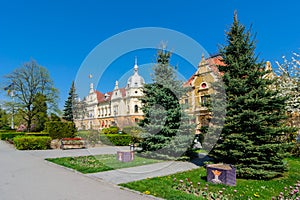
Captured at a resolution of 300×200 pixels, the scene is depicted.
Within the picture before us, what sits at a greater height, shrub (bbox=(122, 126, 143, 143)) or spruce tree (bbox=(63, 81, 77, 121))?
spruce tree (bbox=(63, 81, 77, 121))

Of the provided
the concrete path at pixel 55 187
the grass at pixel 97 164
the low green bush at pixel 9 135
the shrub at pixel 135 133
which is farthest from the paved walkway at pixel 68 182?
the low green bush at pixel 9 135

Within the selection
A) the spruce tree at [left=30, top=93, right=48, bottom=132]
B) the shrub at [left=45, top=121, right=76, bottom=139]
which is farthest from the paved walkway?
the spruce tree at [left=30, top=93, right=48, bottom=132]

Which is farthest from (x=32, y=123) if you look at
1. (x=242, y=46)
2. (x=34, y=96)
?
(x=242, y=46)

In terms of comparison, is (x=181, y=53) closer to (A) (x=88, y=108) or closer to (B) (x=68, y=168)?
(B) (x=68, y=168)

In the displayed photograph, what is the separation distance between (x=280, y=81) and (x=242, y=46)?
768 centimetres

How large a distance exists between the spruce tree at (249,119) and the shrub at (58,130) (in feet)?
58.6

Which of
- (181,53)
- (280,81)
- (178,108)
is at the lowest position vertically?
(178,108)

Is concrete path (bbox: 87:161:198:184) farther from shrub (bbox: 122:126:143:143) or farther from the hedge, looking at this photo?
the hedge

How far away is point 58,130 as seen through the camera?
2219 centimetres

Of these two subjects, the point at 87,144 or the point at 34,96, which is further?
the point at 34,96

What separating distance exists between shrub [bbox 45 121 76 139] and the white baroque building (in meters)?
17.8

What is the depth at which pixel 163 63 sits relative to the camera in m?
12.1

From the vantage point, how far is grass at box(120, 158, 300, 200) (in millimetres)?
5359

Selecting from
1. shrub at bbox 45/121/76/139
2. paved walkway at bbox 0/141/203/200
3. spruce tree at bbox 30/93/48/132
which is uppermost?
spruce tree at bbox 30/93/48/132
